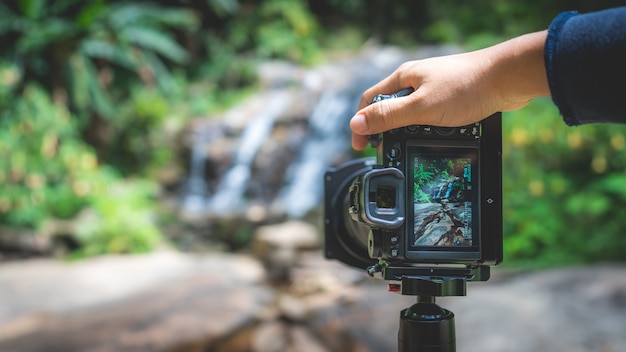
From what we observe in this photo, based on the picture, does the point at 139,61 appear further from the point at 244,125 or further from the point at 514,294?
the point at 514,294

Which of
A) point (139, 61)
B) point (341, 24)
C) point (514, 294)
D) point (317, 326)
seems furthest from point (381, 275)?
point (341, 24)

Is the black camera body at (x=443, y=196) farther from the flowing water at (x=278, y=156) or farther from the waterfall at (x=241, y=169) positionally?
the waterfall at (x=241, y=169)

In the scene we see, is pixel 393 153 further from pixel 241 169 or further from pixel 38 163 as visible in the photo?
pixel 241 169

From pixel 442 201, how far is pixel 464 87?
0.67 feet

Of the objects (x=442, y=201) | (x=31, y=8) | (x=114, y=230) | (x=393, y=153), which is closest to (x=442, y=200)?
(x=442, y=201)

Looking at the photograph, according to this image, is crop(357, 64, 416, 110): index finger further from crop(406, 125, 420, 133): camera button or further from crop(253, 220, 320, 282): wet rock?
crop(253, 220, 320, 282): wet rock

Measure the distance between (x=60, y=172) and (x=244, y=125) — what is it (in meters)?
3.35

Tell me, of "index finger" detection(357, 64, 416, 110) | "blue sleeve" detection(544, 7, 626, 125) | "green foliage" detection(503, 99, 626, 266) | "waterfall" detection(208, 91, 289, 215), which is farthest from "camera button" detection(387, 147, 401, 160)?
"waterfall" detection(208, 91, 289, 215)

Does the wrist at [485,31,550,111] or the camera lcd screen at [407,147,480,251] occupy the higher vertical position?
the wrist at [485,31,550,111]

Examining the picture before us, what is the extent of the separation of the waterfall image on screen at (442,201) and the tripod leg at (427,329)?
141 millimetres

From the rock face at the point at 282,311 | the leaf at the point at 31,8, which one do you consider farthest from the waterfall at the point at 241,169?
the leaf at the point at 31,8

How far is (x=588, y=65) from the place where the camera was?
2.16ft

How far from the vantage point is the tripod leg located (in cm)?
92

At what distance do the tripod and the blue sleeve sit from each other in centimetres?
34
